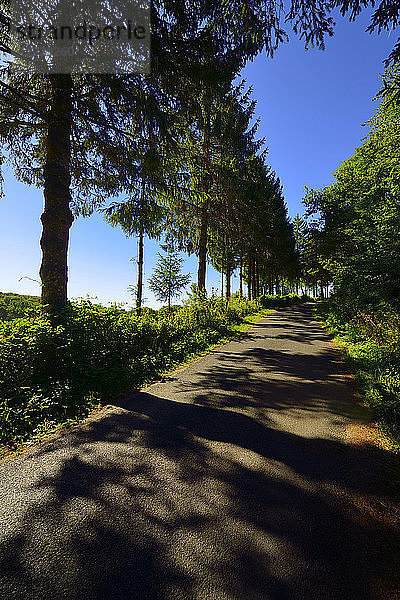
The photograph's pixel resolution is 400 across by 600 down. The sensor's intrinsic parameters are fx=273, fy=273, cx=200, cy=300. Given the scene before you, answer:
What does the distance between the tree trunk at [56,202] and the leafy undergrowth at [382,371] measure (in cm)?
688

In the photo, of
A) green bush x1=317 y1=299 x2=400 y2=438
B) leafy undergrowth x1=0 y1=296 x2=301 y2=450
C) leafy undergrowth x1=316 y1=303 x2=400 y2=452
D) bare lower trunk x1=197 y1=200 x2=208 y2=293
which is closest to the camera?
leafy undergrowth x1=316 y1=303 x2=400 y2=452

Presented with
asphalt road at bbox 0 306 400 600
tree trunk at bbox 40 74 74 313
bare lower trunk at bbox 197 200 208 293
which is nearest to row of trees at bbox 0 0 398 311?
tree trunk at bbox 40 74 74 313

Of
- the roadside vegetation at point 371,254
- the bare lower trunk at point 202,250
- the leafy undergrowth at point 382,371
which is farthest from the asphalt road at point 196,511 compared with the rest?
the bare lower trunk at point 202,250

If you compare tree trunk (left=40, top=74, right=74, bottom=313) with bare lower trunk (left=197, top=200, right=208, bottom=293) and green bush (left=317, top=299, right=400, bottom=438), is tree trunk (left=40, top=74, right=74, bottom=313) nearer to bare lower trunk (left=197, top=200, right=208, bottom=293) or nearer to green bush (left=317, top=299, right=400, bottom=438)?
green bush (left=317, top=299, right=400, bottom=438)

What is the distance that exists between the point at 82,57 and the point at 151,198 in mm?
3463

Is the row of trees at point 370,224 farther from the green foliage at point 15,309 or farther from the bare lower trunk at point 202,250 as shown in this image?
the green foliage at point 15,309

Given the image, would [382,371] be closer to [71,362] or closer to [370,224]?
[71,362]

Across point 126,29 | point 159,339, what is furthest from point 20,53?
point 159,339

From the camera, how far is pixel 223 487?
9.45ft

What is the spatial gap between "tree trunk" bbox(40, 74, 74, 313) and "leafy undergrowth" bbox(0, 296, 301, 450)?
81 centimetres

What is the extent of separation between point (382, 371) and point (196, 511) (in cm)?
533

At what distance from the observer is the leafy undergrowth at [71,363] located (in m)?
4.38

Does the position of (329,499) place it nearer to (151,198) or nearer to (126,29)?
(151,198)

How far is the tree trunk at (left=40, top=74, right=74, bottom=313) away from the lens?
6781mm
